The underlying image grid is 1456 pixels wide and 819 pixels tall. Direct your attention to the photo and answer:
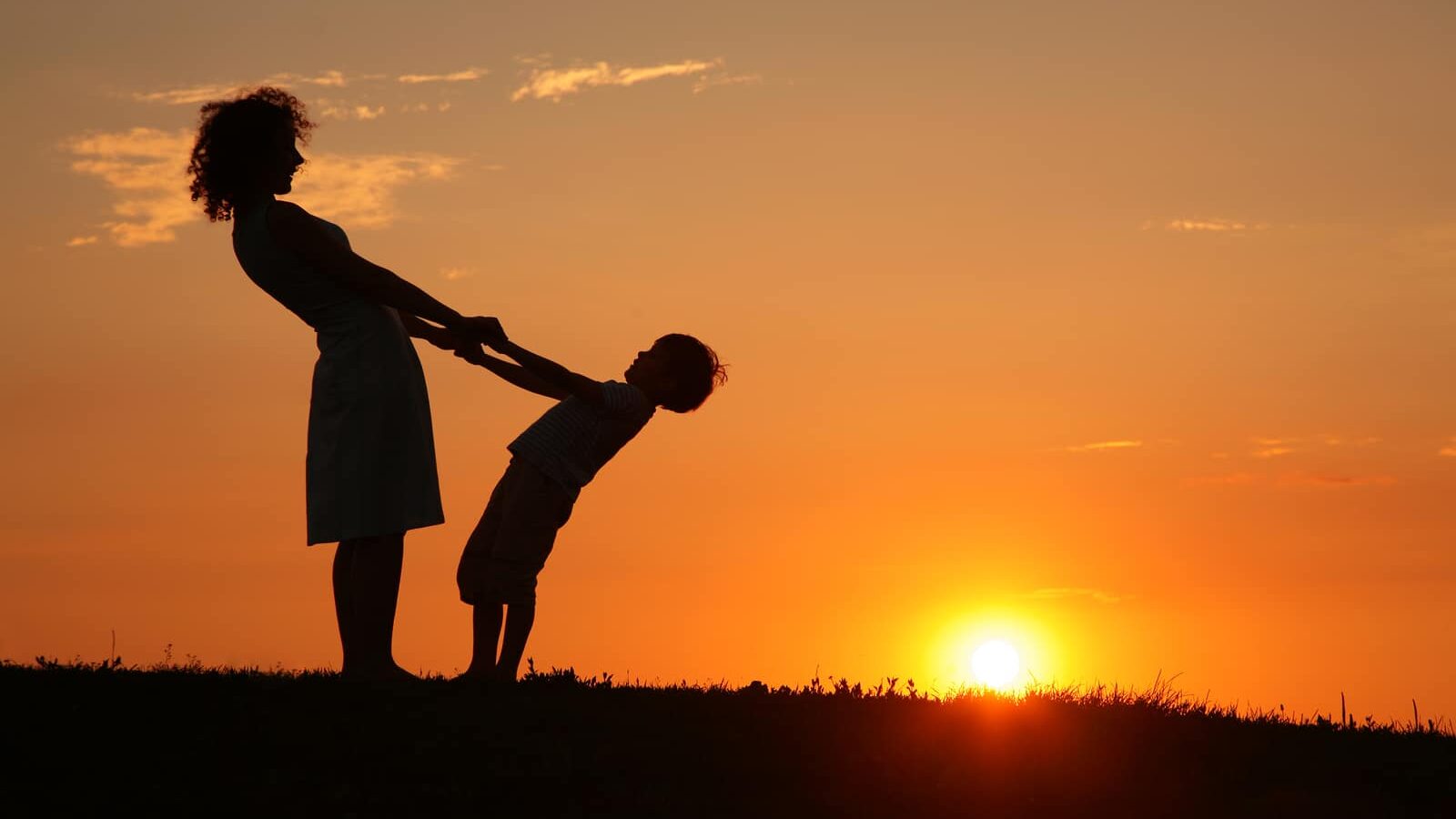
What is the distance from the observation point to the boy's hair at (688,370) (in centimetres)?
1132

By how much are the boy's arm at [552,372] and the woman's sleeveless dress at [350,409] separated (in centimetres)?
107

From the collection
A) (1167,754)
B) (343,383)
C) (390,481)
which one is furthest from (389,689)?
(1167,754)

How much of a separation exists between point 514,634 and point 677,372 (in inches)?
82.2

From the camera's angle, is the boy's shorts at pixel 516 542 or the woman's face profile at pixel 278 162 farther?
the boy's shorts at pixel 516 542

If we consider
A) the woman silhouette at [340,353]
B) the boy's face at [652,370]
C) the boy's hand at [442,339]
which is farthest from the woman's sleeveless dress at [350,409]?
the boy's face at [652,370]

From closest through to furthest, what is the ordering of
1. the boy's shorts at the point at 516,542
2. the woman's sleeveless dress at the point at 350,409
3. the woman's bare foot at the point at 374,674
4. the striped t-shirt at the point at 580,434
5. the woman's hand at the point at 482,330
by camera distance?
the woman's sleeveless dress at the point at 350,409
the woman's bare foot at the point at 374,674
the woman's hand at the point at 482,330
the boy's shorts at the point at 516,542
the striped t-shirt at the point at 580,434

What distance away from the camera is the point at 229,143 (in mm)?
9617

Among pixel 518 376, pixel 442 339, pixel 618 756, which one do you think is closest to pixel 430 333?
pixel 442 339

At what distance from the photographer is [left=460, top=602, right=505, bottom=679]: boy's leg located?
35.9 feet

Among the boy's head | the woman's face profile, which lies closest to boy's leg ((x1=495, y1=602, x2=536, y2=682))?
the boy's head

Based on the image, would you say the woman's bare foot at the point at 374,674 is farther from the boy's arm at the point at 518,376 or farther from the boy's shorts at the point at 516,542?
the boy's arm at the point at 518,376

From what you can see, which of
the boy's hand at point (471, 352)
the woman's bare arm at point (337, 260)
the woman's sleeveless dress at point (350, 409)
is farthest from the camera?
the boy's hand at point (471, 352)

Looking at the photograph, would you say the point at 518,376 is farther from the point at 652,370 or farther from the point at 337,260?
the point at 337,260

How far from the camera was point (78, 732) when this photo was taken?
8953mm
